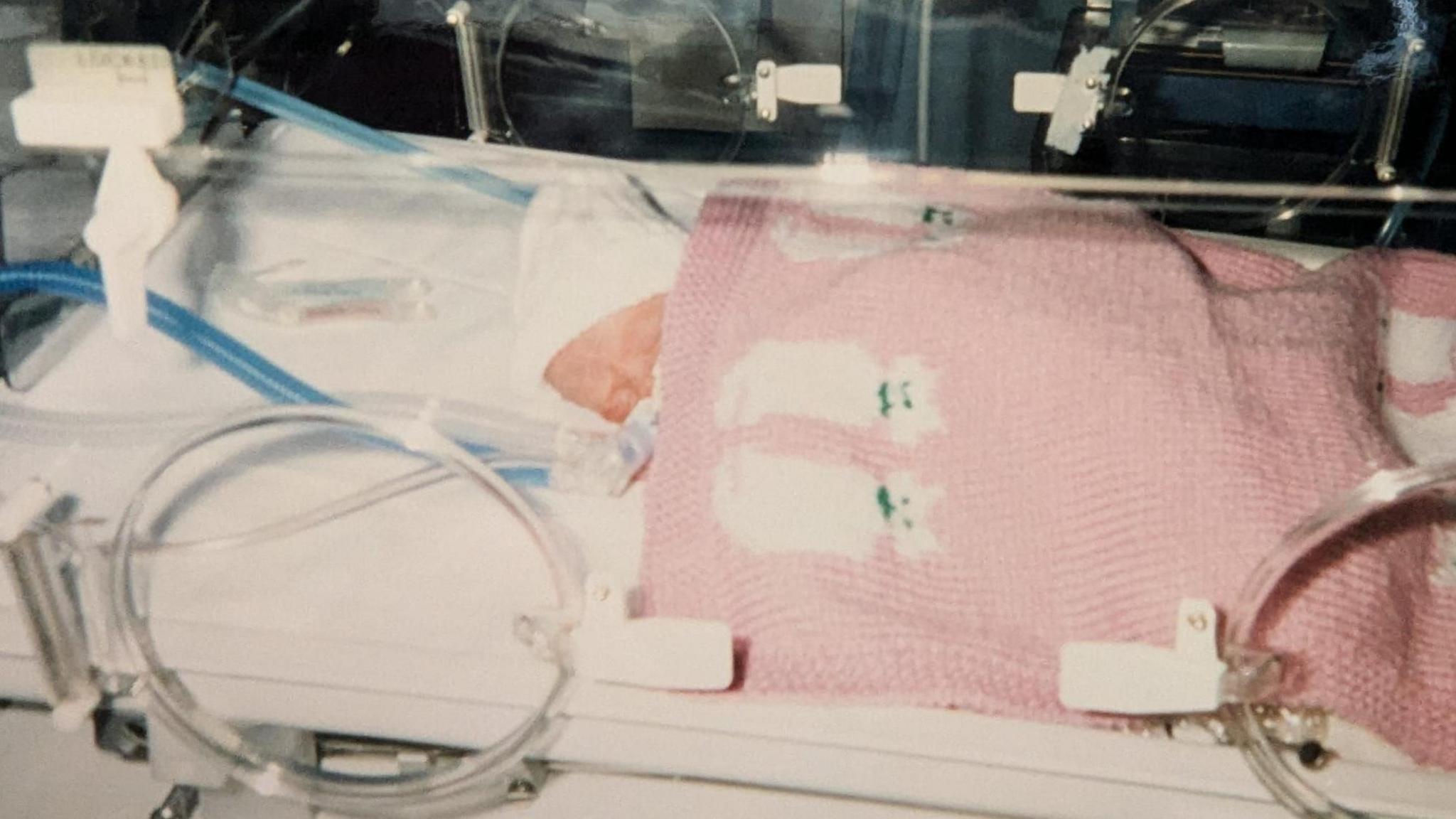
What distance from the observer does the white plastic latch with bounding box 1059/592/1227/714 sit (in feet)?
2.29

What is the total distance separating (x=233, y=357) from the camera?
101 cm

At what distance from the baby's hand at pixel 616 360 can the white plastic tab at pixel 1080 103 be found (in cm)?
62

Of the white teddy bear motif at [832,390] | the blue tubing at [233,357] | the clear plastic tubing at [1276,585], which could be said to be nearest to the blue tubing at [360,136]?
the blue tubing at [233,357]

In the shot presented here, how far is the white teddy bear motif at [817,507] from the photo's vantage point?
2.72 feet

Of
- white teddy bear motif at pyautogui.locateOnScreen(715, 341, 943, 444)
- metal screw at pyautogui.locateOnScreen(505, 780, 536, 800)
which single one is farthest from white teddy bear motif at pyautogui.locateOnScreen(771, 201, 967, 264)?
metal screw at pyautogui.locateOnScreen(505, 780, 536, 800)

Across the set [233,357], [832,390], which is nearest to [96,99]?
[233,357]

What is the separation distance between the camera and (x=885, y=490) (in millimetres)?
863

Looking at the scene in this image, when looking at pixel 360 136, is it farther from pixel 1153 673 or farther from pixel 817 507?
pixel 1153 673

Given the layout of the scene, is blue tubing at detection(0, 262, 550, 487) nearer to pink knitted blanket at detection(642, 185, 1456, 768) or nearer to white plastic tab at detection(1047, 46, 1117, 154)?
pink knitted blanket at detection(642, 185, 1456, 768)

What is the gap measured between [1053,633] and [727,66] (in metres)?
1.05

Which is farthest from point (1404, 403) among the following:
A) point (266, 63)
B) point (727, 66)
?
point (266, 63)

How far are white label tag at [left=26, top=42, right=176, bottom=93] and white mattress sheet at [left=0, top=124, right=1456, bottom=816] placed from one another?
0.31m

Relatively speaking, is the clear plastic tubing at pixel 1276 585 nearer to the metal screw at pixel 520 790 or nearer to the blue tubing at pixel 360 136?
the metal screw at pixel 520 790

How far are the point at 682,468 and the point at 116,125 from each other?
44 centimetres
